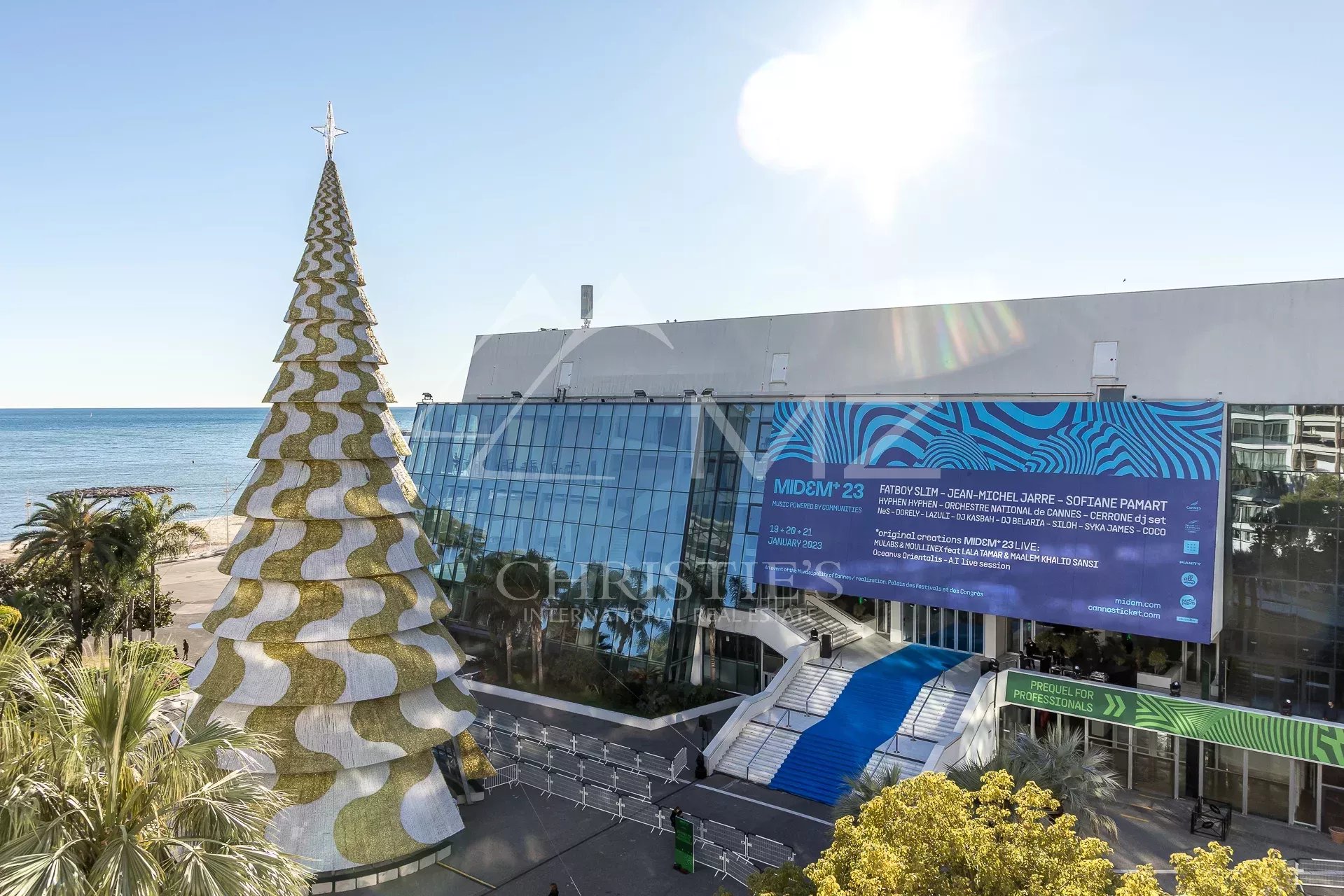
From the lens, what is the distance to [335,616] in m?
17.5

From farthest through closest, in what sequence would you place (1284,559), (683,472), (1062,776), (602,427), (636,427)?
1. (602,427)
2. (636,427)
3. (683,472)
4. (1284,559)
5. (1062,776)

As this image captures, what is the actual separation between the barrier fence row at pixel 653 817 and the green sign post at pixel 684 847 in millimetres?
583

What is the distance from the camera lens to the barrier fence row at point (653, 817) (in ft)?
66.2

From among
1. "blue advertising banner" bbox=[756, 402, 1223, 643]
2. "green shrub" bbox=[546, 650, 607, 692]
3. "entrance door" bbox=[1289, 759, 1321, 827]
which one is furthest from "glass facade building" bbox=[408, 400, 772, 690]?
"entrance door" bbox=[1289, 759, 1321, 827]

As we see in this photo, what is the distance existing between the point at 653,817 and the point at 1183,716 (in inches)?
598

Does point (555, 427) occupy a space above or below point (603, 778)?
above

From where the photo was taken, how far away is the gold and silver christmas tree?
672 inches

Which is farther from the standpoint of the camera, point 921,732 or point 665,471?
point 665,471

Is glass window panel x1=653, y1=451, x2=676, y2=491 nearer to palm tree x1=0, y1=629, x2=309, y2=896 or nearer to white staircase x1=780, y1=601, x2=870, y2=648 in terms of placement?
white staircase x1=780, y1=601, x2=870, y2=648

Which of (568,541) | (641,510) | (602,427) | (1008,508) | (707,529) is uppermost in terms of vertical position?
(602,427)

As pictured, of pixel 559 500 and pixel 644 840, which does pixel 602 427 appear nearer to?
pixel 559 500

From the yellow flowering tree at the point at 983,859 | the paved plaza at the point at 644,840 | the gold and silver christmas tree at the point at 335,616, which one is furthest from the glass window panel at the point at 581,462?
the yellow flowering tree at the point at 983,859

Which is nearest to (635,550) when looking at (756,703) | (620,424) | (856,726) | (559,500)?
(559,500)

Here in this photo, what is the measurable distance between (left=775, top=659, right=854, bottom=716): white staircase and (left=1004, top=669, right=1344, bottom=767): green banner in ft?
17.8
